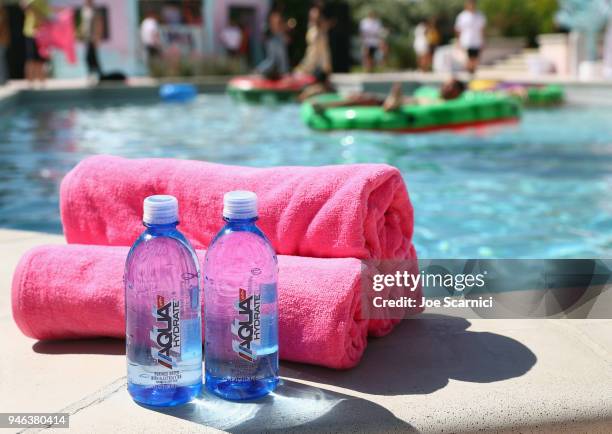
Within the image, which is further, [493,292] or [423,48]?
[423,48]

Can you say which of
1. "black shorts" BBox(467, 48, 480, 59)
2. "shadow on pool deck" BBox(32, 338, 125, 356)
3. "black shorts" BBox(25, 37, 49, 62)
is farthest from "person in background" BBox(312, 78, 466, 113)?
"black shorts" BBox(467, 48, 480, 59)

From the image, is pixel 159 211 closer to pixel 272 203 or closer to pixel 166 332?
pixel 166 332

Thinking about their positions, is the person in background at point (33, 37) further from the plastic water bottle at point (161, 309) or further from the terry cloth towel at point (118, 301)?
the plastic water bottle at point (161, 309)

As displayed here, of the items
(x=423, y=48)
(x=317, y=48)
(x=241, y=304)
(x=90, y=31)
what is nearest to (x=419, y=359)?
(x=241, y=304)

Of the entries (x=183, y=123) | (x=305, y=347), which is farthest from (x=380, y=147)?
(x=305, y=347)

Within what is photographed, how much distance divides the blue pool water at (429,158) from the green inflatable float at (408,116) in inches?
7.2

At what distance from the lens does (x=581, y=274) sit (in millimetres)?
3102

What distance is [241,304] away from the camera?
2236 mm

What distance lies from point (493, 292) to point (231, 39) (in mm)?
27455

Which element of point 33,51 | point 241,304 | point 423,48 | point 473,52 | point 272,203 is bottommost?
point 241,304

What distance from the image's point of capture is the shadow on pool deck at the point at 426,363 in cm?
241

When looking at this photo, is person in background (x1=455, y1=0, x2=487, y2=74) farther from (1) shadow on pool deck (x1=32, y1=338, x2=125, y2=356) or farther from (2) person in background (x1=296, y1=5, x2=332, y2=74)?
(1) shadow on pool deck (x1=32, y1=338, x2=125, y2=356)

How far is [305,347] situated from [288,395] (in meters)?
0.20

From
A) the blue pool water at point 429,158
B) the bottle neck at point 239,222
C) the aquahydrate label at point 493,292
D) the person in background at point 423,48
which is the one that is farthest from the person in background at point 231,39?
the bottle neck at point 239,222
